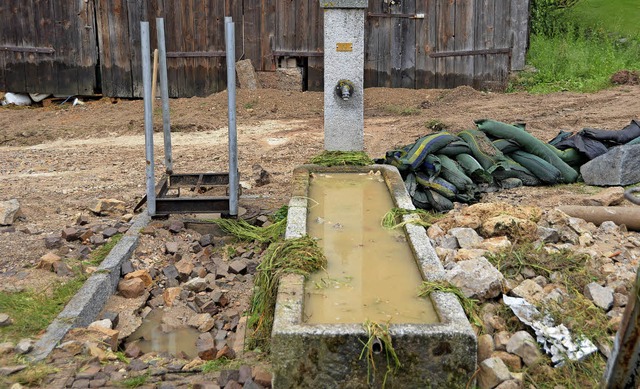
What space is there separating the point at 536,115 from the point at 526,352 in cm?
816

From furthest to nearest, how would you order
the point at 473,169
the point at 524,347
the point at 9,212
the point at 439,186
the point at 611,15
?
the point at 611,15 → the point at 473,169 → the point at 439,186 → the point at 9,212 → the point at 524,347

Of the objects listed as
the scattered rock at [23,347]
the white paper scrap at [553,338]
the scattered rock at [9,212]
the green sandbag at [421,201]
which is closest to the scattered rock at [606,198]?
the green sandbag at [421,201]

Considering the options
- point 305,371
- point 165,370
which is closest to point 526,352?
point 305,371

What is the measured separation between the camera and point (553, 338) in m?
4.10

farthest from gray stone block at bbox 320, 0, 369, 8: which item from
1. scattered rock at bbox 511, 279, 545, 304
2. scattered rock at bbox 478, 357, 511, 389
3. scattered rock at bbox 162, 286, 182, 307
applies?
scattered rock at bbox 478, 357, 511, 389

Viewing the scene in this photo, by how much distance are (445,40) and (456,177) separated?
686 centimetres

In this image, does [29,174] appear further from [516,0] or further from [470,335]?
[516,0]

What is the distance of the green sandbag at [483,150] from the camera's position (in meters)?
7.82

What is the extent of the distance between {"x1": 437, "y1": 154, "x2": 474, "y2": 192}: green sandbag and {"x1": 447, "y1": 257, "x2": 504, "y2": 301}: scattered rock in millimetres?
2923

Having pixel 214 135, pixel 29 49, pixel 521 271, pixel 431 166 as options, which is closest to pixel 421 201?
pixel 431 166

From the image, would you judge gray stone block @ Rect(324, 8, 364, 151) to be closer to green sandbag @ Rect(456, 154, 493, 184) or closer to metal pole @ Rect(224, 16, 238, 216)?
green sandbag @ Rect(456, 154, 493, 184)

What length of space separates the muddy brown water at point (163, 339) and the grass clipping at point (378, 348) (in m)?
1.54

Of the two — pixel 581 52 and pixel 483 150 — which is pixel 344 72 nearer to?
pixel 483 150

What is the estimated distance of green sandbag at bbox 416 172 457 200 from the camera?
24.2ft
